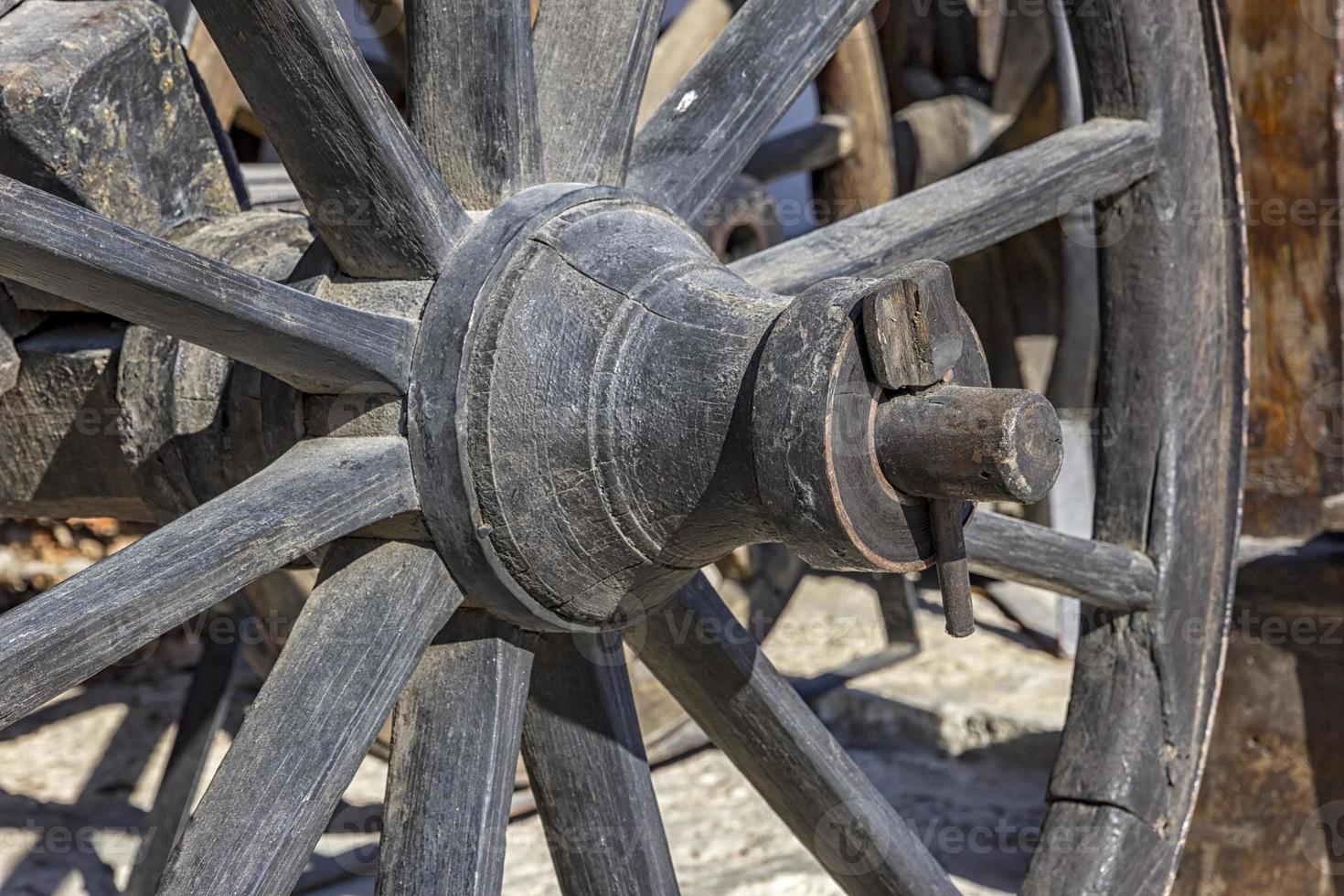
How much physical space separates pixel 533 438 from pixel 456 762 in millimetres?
261

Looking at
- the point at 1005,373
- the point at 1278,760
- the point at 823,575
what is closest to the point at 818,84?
the point at 1005,373

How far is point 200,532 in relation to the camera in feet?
3.27

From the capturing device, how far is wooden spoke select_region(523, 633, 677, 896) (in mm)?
1271

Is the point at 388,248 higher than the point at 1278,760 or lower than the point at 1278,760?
higher

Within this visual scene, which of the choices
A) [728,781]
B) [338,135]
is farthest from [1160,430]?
[728,781]

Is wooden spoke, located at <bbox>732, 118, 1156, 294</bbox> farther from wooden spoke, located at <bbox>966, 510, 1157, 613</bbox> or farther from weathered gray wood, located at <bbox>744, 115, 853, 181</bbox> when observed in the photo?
weathered gray wood, located at <bbox>744, 115, 853, 181</bbox>

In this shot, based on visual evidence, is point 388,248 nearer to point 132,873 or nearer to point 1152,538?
point 1152,538

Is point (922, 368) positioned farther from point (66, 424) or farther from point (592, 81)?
point (66, 424)

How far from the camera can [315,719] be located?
1.04m

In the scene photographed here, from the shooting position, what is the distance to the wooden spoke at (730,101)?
4.26 feet

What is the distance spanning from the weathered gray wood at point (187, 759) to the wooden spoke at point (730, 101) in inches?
45.6

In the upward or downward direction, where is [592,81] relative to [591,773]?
upward

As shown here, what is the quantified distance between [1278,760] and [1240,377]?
1.96 feet

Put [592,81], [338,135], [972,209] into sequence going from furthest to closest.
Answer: [972,209] → [592,81] → [338,135]
